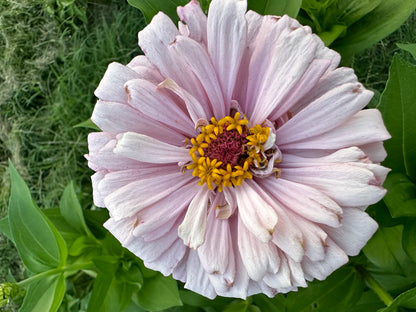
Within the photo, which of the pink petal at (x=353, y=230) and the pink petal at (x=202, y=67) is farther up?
the pink petal at (x=202, y=67)

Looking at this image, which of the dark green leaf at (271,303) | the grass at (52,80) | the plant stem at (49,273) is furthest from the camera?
the grass at (52,80)

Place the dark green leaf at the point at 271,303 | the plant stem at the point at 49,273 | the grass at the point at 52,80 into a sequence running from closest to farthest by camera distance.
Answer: the plant stem at the point at 49,273, the dark green leaf at the point at 271,303, the grass at the point at 52,80

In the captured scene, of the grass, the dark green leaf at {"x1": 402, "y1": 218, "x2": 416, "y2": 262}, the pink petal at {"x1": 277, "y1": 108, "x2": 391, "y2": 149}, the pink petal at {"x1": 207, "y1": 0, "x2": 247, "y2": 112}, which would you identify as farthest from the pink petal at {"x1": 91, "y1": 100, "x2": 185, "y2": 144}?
the grass

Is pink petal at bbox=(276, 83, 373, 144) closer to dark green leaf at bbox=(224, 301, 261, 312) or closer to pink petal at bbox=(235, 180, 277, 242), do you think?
pink petal at bbox=(235, 180, 277, 242)

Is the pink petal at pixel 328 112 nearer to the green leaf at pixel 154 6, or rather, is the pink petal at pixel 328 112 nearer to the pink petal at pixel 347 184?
the pink petal at pixel 347 184

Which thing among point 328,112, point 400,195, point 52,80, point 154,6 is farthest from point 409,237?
point 52,80

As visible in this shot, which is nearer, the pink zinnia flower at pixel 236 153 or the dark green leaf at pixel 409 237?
the pink zinnia flower at pixel 236 153

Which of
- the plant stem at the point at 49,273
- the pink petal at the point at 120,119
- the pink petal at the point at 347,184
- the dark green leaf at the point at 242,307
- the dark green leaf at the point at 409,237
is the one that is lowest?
the dark green leaf at the point at 242,307

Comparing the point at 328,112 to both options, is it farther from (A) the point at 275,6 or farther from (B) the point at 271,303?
(B) the point at 271,303

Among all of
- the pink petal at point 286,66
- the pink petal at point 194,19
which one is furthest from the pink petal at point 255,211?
the pink petal at point 194,19
